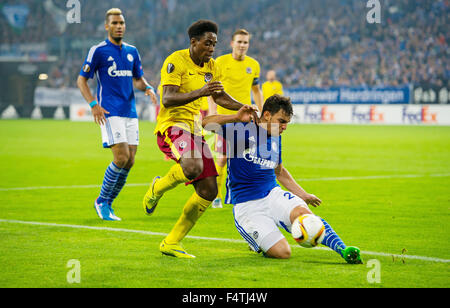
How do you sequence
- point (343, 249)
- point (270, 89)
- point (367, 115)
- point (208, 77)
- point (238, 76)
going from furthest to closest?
point (367, 115) → point (270, 89) → point (238, 76) → point (208, 77) → point (343, 249)

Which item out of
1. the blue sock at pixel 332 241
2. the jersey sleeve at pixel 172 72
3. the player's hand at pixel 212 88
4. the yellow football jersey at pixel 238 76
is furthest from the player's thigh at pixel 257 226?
the yellow football jersey at pixel 238 76

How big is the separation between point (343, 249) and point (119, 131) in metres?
3.81

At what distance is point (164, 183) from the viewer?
660 centimetres

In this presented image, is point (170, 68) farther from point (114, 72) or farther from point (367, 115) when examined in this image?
point (367, 115)

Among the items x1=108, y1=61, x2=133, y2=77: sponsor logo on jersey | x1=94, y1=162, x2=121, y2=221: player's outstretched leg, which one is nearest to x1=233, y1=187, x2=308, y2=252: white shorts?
x1=94, y1=162, x2=121, y2=221: player's outstretched leg

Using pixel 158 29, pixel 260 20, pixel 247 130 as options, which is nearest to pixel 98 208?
pixel 247 130

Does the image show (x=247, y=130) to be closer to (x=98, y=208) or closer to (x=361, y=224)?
(x=361, y=224)

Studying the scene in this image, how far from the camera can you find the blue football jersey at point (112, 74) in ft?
27.9

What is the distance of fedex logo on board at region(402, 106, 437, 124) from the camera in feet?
101

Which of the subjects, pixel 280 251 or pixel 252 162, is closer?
pixel 280 251

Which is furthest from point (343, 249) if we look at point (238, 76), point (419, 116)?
point (419, 116)

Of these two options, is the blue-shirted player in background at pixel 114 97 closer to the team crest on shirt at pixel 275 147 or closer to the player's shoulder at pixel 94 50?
the player's shoulder at pixel 94 50

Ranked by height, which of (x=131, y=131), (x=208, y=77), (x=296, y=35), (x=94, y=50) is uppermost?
(x=296, y=35)
